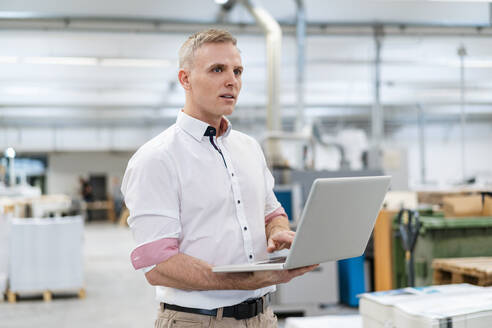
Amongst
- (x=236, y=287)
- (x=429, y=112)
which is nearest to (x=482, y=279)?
(x=236, y=287)

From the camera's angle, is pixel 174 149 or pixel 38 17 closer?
pixel 174 149

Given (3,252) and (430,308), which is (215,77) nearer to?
(430,308)

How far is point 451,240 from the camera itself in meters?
3.58

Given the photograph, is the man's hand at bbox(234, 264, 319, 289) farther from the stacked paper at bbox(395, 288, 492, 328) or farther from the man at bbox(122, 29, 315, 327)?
the stacked paper at bbox(395, 288, 492, 328)

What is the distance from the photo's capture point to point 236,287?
4.07 feet

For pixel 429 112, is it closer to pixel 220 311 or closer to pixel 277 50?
pixel 277 50

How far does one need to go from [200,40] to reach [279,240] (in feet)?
1.83

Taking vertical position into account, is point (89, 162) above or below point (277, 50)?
below

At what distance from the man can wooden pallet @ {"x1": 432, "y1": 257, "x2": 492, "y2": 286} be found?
157cm

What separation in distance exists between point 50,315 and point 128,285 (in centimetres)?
142

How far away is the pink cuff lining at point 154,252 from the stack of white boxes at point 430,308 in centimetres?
123

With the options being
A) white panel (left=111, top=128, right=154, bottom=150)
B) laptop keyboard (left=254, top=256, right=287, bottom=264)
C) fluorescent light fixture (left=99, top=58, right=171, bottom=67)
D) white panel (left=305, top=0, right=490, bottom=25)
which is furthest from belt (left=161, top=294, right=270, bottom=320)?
white panel (left=111, top=128, right=154, bottom=150)

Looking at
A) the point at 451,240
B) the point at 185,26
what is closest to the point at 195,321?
the point at 451,240

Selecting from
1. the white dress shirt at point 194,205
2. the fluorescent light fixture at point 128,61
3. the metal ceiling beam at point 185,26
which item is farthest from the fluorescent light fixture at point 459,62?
the white dress shirt at point 194,205
